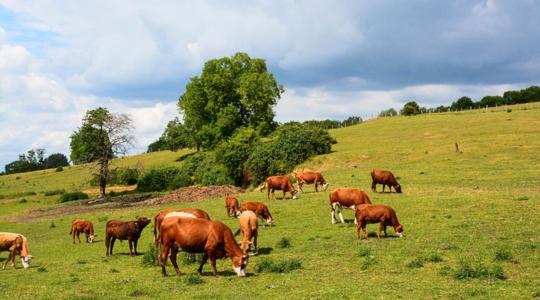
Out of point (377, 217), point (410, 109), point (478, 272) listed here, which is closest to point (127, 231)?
point (377, 217)

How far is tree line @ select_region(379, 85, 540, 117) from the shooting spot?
121000 millimetres

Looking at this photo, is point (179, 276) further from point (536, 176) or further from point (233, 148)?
point (233, 148)

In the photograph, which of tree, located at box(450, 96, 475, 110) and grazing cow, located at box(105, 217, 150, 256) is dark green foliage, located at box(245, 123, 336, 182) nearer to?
grazing cow, located at box(105, 217, 150, 256)

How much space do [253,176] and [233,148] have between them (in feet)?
18.9

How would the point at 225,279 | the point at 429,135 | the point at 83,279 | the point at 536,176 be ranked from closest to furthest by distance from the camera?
the point at 225,279 → the point at 83,279 → the point at 536,176 → the point at 429,135

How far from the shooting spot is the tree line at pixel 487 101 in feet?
397

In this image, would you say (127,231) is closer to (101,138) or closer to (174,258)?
Result: (174,258)

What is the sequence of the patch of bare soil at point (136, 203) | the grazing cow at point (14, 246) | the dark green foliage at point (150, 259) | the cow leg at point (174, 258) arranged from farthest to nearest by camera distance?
the patch of bare soil at point (136, 203)
the grazing cow at point (14, 246)
the dark green foliage at point (150, 259)
the cow leg at point (174, 258)

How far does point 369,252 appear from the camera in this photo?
17.6m

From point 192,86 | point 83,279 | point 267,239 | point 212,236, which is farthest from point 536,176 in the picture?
point 192,86

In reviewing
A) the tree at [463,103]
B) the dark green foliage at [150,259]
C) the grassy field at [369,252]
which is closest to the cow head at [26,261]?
the grassy field at [369,252]

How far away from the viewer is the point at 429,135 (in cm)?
7375

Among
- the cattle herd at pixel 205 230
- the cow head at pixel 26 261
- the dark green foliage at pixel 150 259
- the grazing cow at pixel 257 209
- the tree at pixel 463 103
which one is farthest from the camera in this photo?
the tree at pixel 463 103

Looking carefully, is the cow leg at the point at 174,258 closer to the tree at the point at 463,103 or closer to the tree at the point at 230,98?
the tree at the point at 230,98
